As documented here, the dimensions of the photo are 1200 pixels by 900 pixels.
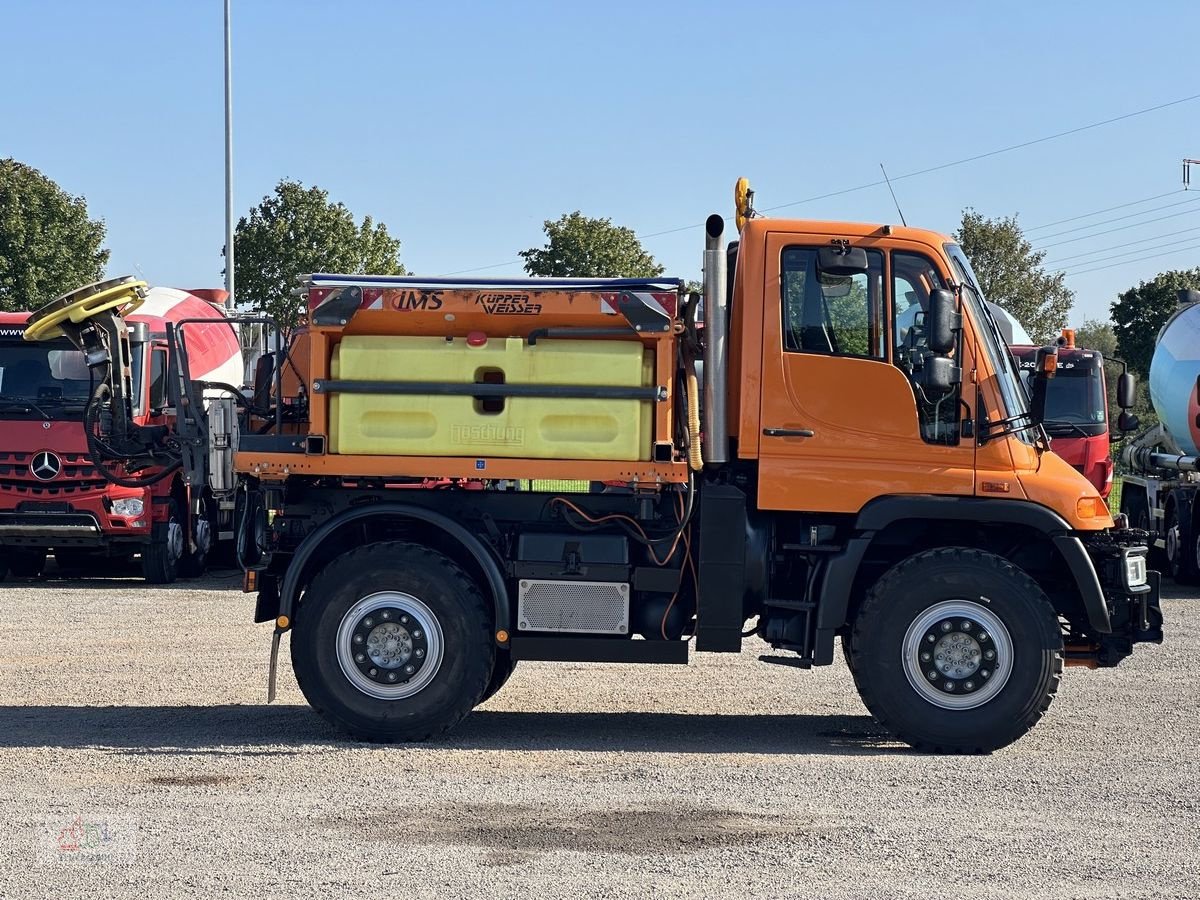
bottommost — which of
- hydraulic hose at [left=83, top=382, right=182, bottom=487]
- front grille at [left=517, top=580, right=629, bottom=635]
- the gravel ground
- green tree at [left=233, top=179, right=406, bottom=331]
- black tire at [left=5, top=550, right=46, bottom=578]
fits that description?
the gravel ground

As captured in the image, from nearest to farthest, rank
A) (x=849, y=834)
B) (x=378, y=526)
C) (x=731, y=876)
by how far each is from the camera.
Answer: (x=731, y=876) → (x=849, y=834) → (x=378, y=526)

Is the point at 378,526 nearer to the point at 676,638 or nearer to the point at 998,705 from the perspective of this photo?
the point at 676,638

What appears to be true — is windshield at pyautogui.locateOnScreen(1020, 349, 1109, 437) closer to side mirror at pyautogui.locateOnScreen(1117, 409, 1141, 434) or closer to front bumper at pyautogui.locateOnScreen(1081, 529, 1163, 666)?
side mirror at pyautogui.locateOnScreen(1117, 409, 1141, 434)

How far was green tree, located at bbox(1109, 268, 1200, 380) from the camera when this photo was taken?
51375 millimetres

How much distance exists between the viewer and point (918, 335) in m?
9.11

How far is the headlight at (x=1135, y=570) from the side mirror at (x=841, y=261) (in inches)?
88.3

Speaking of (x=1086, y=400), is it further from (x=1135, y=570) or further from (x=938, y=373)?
(x=938, y=373)

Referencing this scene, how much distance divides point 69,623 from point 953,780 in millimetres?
9683

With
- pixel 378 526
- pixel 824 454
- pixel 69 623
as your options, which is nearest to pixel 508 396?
pixel 378 526

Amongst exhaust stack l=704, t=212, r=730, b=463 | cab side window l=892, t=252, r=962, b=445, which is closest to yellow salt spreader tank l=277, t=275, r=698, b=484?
exhaust stack l=704, t=212, r=730, b=463

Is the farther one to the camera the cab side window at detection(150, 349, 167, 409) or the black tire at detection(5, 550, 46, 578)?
the black tire at detection(5, 550, 46, 578)

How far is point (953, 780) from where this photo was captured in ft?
27.2

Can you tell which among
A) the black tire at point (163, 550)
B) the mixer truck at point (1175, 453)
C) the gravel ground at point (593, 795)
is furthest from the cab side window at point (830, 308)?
the mixer truck at point (1175, 453)

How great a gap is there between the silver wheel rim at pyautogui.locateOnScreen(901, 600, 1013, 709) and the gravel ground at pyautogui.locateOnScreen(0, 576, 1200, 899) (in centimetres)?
38
